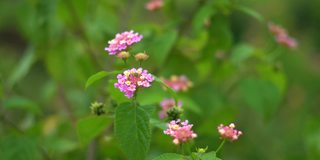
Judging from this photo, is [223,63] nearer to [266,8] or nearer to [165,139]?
[165,139]

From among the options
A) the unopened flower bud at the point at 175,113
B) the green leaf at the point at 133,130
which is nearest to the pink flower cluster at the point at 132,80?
the green leaf at the point at 133,130

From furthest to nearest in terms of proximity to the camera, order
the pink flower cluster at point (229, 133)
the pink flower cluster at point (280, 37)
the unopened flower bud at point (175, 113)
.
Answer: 1. the pink flower cluster at point (280, 37)
2. the unopened flower bud at point (175, 113)
3. the pink flower cluster at point (229, 133)

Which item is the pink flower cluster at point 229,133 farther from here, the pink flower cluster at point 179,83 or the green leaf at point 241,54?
the green leaf at point 241,54

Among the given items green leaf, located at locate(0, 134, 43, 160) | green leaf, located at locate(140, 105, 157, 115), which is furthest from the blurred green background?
green leaf, located at locate(140, 105, 157, 115)

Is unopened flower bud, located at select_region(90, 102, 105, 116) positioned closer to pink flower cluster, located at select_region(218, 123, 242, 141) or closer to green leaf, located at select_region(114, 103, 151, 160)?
green leaf, located at select_region(114, 103, 151, 160)

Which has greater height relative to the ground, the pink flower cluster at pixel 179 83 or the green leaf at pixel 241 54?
the green leaf at pixel 241 54

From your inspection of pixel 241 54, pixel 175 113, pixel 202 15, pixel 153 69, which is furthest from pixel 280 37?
pixel 175 113

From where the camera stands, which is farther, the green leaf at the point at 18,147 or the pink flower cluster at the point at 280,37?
the pink flower cluster at the point at 280,37

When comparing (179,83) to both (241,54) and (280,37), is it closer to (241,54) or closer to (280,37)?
(241,54)
